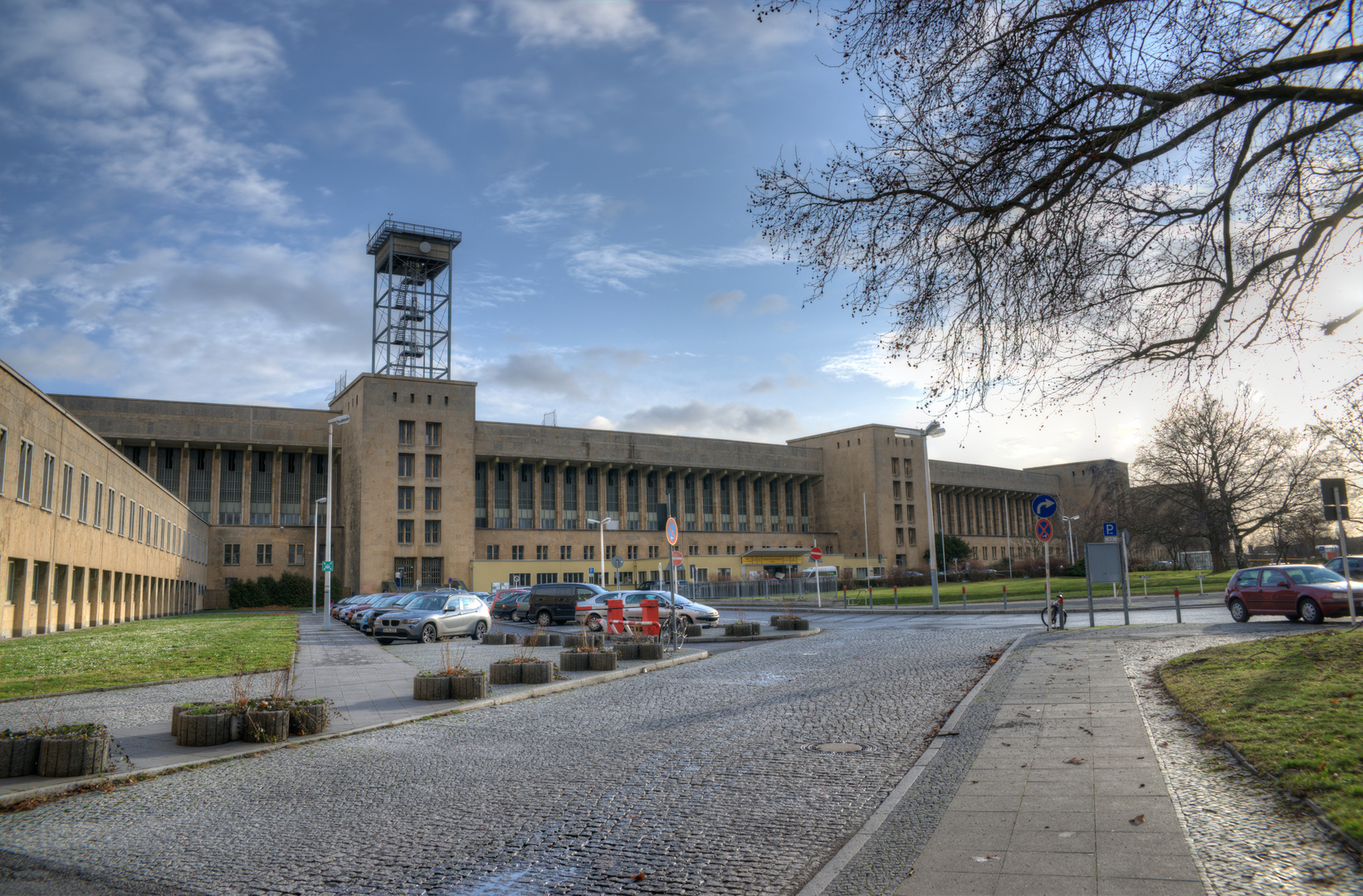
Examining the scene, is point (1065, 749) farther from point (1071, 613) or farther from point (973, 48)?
point (1071, 613)

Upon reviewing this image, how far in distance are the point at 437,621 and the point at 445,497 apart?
56.7m

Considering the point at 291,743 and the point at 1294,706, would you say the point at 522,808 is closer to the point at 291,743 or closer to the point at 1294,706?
the point at 291,743

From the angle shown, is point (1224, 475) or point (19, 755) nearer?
point (19, 755)

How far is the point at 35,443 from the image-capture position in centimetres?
2783

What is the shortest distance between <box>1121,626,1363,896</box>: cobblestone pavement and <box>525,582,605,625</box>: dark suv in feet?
94.0

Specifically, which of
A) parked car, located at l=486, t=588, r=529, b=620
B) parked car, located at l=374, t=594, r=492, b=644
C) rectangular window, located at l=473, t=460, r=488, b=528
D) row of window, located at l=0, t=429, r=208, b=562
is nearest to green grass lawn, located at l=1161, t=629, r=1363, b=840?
parked car, located at l=374, t=594, r=492, b=644

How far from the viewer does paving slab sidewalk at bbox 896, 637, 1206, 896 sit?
5023 mm

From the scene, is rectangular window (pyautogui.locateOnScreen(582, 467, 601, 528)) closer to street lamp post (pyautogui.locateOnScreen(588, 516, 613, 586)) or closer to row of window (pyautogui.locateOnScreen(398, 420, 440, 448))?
street lamp post (pyautogui.locateOnScreen(588, 516, 613, 586))

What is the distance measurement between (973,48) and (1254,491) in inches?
2114

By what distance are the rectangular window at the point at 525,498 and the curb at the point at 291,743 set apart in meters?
77.0

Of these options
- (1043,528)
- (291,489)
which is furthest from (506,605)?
(291,489)

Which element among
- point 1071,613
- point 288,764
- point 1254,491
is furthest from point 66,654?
point 1254,491

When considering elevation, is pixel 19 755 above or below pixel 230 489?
below

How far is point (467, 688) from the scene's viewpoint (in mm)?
13477
